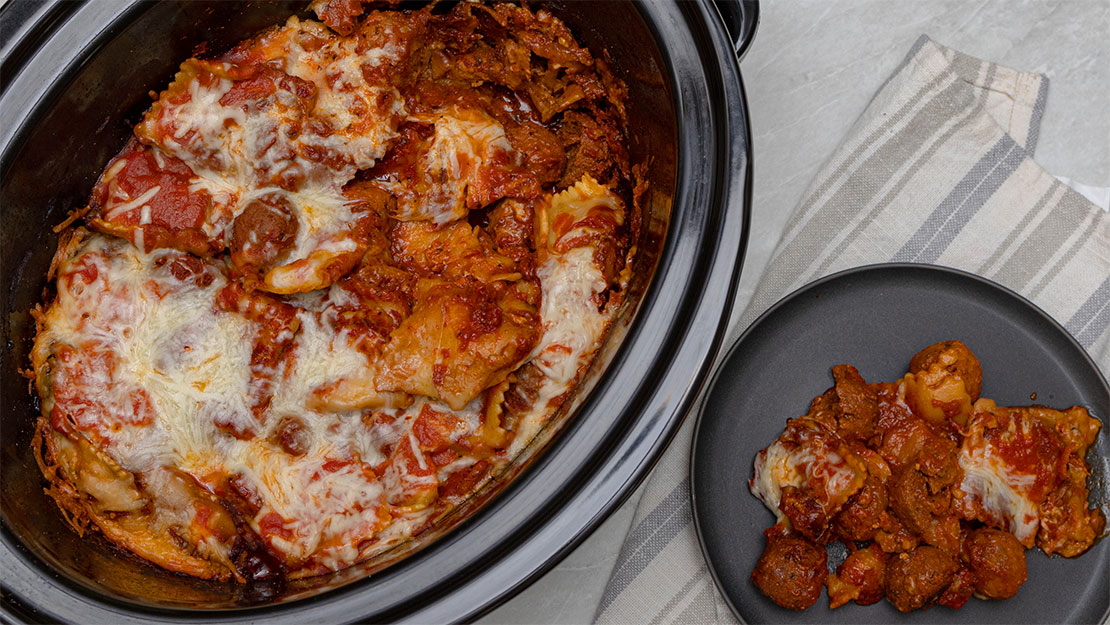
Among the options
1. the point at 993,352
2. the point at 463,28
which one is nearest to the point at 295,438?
the point at 463,28

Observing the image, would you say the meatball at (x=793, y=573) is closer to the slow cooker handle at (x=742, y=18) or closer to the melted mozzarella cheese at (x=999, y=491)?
the melted mozzarella cheese at (x=999, y=491)

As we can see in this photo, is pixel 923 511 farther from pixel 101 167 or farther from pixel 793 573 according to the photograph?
pixel 101 167

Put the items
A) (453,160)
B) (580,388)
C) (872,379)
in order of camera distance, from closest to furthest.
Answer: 1. (580,388)
2. (453,160)
3. (872,379)

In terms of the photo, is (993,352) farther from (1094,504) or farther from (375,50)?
(375,50)

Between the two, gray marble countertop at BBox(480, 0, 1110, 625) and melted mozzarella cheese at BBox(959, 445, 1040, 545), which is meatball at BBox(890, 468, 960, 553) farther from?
gray marble countertop at BBox(480, 0, 1110, 625)

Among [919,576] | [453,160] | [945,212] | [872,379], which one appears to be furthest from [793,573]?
[453,160]

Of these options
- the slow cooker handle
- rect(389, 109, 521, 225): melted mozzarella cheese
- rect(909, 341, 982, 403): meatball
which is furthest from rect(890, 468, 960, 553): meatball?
A: rect(389, 109, 521, 225): melted mozzarella cheese
